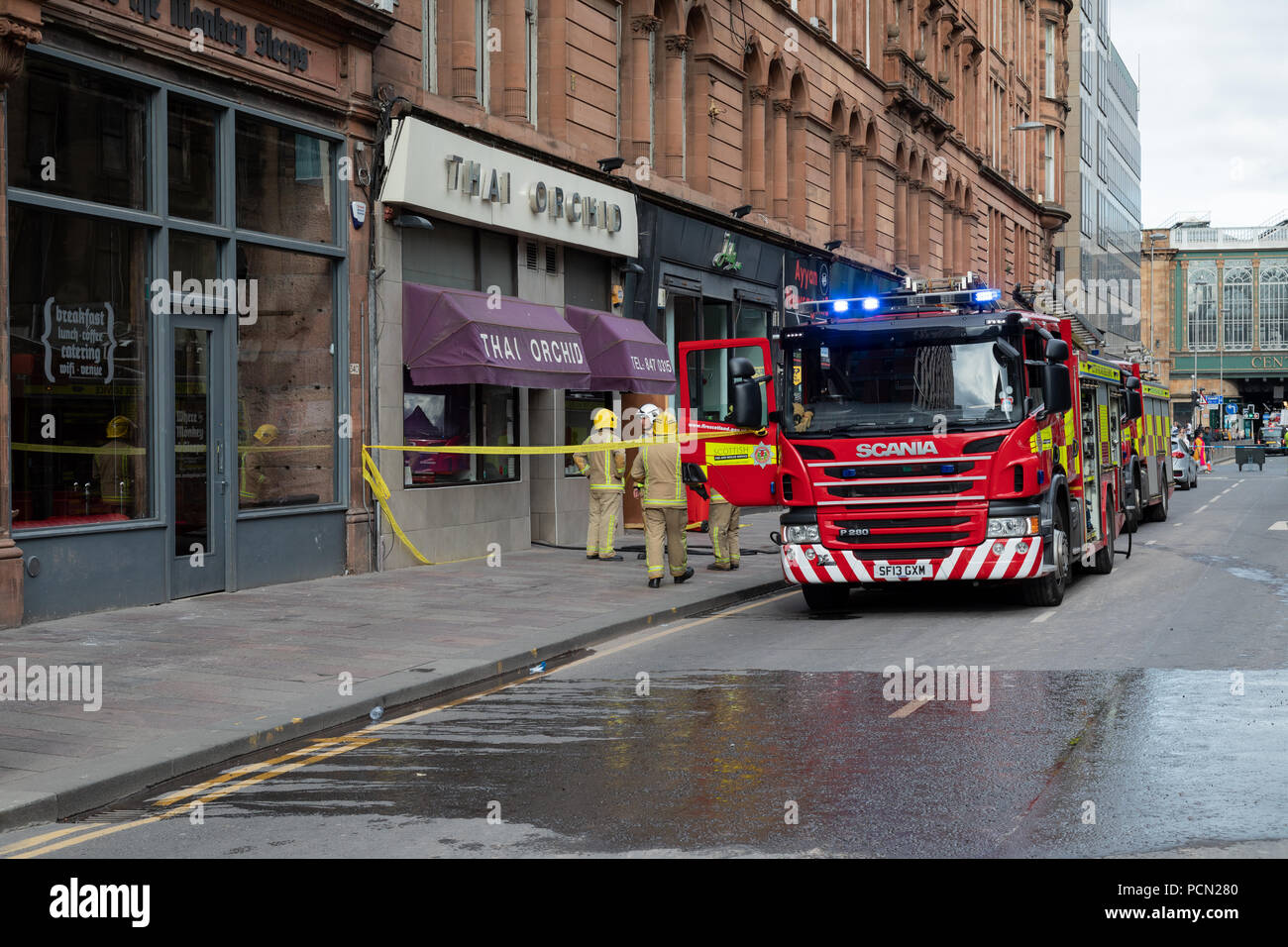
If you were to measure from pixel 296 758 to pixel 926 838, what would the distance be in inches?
142

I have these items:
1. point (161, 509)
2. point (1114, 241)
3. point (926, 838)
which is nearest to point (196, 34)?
point (161, 509)

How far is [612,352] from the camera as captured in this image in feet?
70.9

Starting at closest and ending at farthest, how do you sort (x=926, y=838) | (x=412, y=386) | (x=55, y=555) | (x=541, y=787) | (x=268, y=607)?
(x=926, y=838) → (x=541, y=787) → (x=55, y=555) → (x=268, y=607) → (x=412, y=386)

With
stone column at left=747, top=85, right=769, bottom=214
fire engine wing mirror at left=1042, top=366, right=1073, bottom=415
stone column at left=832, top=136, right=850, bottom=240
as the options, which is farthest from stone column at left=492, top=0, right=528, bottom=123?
stone column at left=832, top=136, right=850, bottom=240

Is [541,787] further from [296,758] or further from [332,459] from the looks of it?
[332,459]

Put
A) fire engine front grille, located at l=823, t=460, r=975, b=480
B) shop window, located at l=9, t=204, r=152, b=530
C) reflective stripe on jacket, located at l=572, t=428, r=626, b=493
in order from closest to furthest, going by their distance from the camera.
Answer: shop window, located at l=9, t=204, r=152, b=530 < fire engine front grille, located at l=823, t=460, r=975, b=480 < reflective stripe on jacket, located at l=572, t=428, r=626, b=493

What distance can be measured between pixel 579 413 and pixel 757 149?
9.55 metres

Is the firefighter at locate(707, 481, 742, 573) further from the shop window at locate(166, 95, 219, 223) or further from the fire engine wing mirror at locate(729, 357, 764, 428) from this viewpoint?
the shop window at locate(166, 95, 219, 223)

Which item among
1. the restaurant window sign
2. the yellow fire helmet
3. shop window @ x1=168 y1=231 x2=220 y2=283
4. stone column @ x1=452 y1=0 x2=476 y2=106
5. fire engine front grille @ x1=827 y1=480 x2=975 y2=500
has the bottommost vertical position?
fire engine front grille @ x1=827 y1=480 x2=975 y2=500

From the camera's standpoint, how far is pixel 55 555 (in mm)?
12266

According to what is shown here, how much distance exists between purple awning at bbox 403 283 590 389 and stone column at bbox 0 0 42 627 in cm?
617

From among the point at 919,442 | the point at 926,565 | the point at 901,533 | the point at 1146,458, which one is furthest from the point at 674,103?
the point at 926,565

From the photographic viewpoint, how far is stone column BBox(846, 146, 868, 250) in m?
36.0

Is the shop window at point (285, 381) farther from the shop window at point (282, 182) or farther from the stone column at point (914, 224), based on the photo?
the stone column at point (914, 224)
